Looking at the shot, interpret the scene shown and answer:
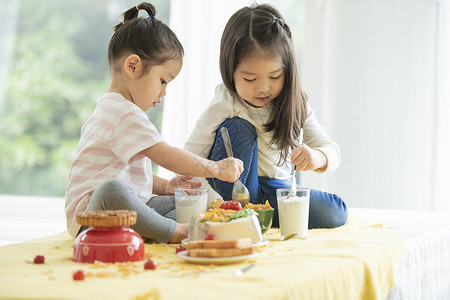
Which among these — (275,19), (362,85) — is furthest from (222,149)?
(362,85)

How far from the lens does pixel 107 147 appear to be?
1528 mm

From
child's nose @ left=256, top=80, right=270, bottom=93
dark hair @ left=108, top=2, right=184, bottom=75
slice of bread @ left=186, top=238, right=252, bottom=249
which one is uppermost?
dark hair @ left=108, top=2, right=184, bottom=75

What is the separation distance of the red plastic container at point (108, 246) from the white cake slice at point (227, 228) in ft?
→ 0.47

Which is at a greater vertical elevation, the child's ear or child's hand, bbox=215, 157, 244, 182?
the child's ear

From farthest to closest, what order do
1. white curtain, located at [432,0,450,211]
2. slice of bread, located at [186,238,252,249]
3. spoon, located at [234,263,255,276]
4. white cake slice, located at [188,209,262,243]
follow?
white curtain, located at [432,0,450,211] → white cake slice, located at [188,209,262,243] → slice of bread, located at [186,238,252,249] → spoon, located at [234,263,255,276]

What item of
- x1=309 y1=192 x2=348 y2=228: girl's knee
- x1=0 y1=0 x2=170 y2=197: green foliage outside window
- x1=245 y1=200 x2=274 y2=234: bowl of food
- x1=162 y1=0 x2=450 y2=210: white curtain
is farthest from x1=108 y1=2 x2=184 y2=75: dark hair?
x1=0 y1=0 x2=170 y2=197: green foliage outside window

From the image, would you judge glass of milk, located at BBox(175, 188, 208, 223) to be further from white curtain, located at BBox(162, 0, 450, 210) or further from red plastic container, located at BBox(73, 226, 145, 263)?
white curtain, located at BBox(162, 0, 450, 210)

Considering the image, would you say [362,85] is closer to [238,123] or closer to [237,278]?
[238,123]

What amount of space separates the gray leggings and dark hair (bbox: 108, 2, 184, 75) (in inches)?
16.5

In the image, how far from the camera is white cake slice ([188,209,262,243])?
4.07 feet

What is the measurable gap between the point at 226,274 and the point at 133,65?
0.80 metres

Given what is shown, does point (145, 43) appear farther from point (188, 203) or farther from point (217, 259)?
point (217, 259)

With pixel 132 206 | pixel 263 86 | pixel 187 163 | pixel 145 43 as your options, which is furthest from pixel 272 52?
pixel 132 206

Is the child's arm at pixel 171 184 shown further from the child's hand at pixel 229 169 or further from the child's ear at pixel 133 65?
the child's ear at pixel 133 65
